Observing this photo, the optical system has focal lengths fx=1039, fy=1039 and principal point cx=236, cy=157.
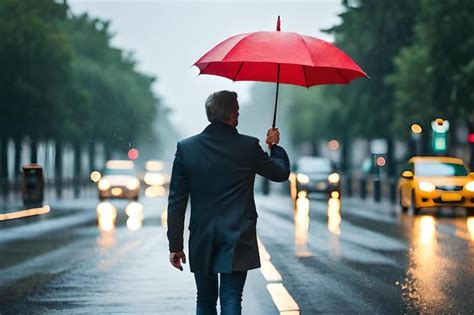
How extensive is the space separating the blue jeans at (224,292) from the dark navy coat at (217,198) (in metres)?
0.07

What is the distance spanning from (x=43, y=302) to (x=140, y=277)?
Answer: 7.52ft

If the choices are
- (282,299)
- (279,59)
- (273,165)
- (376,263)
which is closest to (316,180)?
(376,263)

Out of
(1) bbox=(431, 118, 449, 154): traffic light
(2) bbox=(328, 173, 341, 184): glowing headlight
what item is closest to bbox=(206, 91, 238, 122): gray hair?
(1) bbox=(431, 118, 449, 154): traffic light

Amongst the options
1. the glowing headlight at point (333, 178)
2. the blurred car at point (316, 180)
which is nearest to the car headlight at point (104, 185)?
the blurred car at point (316, 180)

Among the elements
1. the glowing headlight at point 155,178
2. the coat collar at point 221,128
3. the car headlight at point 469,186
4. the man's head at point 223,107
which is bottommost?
the glowing headlight at point 155,178

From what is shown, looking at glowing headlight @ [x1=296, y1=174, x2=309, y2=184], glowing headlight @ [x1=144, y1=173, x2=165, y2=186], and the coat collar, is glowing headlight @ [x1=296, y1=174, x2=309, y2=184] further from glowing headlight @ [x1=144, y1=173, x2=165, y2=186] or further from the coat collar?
the coat collar

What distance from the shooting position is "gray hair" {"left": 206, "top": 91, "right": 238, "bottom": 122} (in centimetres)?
612

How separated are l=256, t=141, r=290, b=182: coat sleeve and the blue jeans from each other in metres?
0.63

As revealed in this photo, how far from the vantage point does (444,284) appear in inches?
443

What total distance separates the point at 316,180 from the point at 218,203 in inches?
1348

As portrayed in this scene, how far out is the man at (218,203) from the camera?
6.05 meters

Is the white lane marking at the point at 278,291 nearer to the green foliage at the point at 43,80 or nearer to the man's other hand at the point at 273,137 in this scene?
the man's other hand at the point at 273,137

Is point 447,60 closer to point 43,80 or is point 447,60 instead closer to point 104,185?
point 104,185

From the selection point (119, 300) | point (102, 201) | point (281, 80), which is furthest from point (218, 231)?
point (102, 201)
